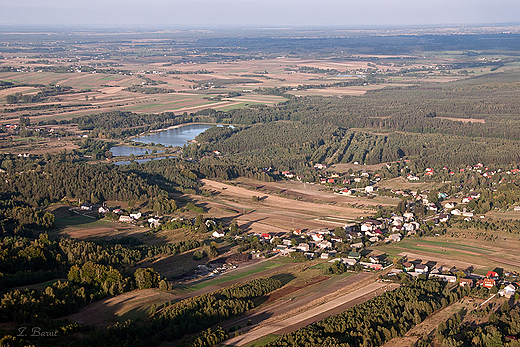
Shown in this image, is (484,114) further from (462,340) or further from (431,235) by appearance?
(462,340)

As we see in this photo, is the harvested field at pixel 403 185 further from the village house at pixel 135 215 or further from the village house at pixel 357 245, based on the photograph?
the village house at pixel 135 215

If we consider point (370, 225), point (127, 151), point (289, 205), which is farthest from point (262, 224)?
point (127, 151)

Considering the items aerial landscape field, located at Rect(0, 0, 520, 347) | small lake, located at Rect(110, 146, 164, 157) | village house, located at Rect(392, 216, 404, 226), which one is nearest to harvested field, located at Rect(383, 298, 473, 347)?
aerial landscape field, located at Rect(0, 0, 520, 347)

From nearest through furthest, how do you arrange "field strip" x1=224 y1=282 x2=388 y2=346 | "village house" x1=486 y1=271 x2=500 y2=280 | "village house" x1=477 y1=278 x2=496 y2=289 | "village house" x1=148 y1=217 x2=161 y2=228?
"field strip" x1=224 y1=282 x2=388 y2=346 < "village house" x1=477 y1=278 x2=496 y2=289 < "village house" x1=486 y1=271 x2=500 y2=280 < "village house" x1=148 y1=217 x2=161 y2=228

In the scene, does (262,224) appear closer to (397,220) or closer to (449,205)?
(397,220)

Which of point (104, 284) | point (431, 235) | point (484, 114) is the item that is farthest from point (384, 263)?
point (484, 114)

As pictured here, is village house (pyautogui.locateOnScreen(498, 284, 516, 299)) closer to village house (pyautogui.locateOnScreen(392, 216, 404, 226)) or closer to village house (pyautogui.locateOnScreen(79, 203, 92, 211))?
village house (pyautogui.locateOnScreen(392, 216, 404, 226))

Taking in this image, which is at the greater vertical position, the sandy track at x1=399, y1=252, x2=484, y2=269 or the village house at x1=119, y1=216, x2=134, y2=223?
the sandy track at x1=399, y1=252, x2=484, y2=269
